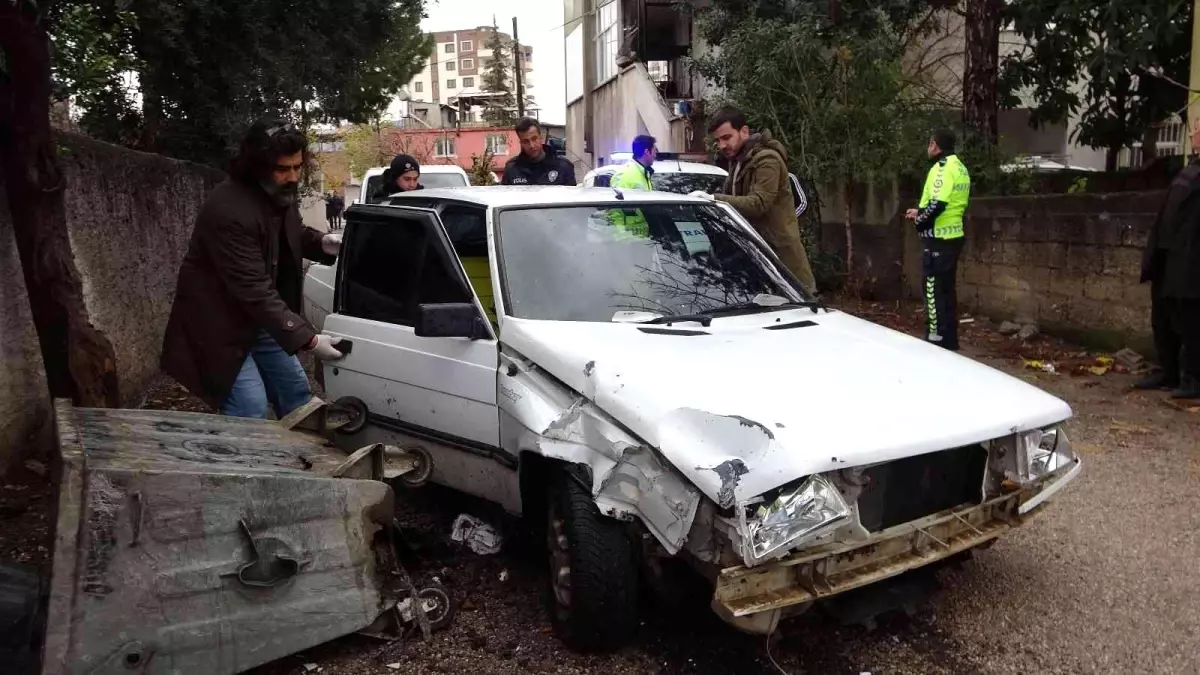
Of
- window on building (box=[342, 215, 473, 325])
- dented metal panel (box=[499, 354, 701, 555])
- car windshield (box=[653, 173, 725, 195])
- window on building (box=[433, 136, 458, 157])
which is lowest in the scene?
dented metal panel (box=[499, 354, 701, 555])

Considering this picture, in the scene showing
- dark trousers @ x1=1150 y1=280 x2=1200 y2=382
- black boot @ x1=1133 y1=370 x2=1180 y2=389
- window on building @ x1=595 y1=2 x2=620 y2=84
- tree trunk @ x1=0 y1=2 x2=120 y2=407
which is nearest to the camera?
tree trunk @ x1=0 y1=2 x2=120 y2=407

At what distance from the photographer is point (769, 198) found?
5.54 meters

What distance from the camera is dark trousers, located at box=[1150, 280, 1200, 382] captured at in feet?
20.9

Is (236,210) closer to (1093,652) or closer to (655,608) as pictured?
(655,608)

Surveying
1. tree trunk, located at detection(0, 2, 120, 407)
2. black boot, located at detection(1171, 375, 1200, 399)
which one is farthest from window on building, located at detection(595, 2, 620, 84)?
tree trunk, located at detection(0, 2, 120, 407)

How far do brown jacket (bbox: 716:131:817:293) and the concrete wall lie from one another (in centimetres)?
384

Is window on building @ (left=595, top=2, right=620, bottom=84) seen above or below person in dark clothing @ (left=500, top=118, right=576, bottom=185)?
above

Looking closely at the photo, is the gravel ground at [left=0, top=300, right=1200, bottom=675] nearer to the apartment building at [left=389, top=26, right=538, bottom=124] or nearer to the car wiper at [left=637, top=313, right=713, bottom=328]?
the car wiper at [left=637, top=313, right=713, bottom=328]

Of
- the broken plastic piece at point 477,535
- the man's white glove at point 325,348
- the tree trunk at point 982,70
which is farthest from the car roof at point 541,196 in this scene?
the tree trunk at point 982,70

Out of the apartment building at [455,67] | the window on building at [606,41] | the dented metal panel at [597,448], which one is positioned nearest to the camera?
the dented metal panel at [597,448]

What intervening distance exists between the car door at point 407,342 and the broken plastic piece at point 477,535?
0.46 metres

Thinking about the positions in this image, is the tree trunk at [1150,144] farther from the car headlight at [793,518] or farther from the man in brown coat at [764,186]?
the car headlight at [793,518]

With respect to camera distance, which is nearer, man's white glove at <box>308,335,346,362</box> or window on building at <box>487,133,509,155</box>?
man's white glove at <box>308,335,346,362</box>

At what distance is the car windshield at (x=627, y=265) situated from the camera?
12.2ft
